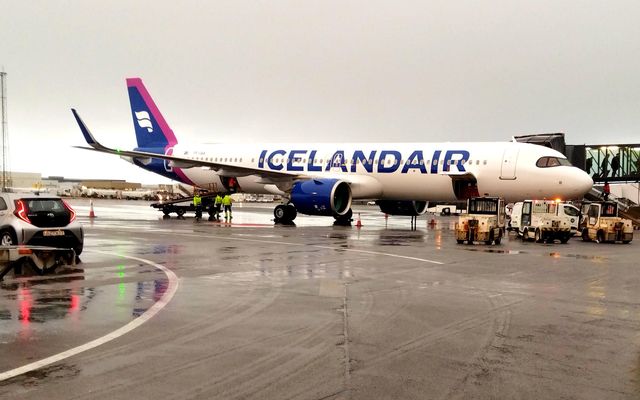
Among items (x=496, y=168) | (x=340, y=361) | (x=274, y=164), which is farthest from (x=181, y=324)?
(x=274, y=164)

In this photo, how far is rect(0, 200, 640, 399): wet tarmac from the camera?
5168mm

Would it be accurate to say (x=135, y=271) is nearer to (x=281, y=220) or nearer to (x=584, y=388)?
(x=584, y=388)

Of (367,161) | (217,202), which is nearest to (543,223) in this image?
(367,161)

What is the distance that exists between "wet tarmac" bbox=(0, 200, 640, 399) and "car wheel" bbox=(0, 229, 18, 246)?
1663 millimetres

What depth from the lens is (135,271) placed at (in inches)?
478

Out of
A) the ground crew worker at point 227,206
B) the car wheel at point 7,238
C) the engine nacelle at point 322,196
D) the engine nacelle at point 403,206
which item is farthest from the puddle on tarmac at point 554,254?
the ground crew worker at point 227,206

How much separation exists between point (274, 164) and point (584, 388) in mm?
29493

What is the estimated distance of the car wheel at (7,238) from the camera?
13180 mm

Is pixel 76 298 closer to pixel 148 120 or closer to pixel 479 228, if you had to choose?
pixel 479 228

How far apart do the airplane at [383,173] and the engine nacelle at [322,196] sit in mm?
46

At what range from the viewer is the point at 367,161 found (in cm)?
3058

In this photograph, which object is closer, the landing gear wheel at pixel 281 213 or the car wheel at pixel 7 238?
the car wheel at pixel 7 238

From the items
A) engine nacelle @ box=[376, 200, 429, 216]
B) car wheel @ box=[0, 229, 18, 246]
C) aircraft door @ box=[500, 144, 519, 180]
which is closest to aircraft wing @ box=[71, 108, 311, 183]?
engine nacelle @ box=[376, 200, 429, 216]

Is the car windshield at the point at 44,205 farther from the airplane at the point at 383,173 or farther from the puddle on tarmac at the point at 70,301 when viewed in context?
the airplane at the point at 383,173
